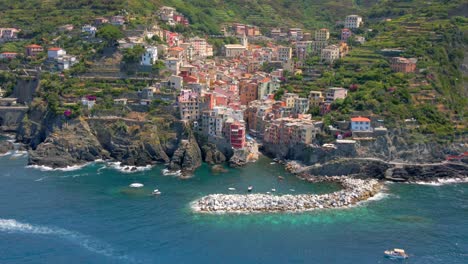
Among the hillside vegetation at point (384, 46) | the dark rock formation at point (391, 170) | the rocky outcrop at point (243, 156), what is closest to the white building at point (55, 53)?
the hillside vegetation at point (384, 46)

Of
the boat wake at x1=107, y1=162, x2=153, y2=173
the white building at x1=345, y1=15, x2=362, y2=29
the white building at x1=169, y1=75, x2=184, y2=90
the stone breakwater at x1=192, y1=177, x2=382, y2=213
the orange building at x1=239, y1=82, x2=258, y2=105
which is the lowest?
the stone breakwater at x1=192, y1=177, x2=382, y2=213

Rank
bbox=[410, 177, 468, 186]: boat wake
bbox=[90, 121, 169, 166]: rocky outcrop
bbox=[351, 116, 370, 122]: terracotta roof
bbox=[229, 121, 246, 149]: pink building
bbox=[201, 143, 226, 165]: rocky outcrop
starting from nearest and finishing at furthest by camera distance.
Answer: bbox=[410, 177, 468, 186]: boat wake < bbox=[351, 116, 370, 122]: terracotta roof < bbox=[90, 121, 169, 166]: rocky outcrop < bbox=[229, 121, 246, 149]: pink building < bbox=[201, 143, 226, 165]: rocky outcrop

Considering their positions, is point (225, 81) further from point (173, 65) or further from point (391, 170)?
point (391, 170)

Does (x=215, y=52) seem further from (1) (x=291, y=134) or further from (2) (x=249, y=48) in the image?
(1) (x=291, y=134)

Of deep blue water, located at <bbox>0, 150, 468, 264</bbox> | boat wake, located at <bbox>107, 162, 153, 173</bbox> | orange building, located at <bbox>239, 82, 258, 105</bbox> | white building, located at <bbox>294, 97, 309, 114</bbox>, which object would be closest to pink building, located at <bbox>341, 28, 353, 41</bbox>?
orange building, located at <bbox>239, 82, 258, 105</bbox>

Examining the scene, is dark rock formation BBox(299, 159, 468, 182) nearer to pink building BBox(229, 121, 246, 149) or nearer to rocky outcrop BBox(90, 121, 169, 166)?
pink building BBox(229, 121, 246, 149)

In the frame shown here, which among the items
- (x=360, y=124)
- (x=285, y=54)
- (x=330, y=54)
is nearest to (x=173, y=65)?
(x=285, y=54)

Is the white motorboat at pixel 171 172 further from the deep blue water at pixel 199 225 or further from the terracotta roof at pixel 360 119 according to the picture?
the terracotta roof at pixel 360 119
